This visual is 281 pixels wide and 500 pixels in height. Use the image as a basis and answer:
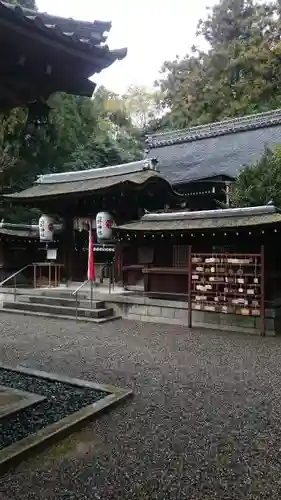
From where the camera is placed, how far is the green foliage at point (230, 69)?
2181cm

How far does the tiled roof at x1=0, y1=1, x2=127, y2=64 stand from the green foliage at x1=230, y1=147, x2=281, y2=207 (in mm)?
9172

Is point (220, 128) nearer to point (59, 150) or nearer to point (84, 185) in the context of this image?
point (84, 185)

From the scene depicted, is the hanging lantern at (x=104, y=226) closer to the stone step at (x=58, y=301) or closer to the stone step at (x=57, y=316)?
the stone step at (x=58, y=301)

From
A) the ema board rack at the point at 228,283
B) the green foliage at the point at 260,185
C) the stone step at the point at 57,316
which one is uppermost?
the green foliage at the point at 260,185

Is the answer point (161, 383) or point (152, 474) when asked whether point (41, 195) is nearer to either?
point (161, 383)

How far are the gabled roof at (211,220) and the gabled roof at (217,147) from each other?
16.4ft

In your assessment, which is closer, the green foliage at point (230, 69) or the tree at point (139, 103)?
the green foliage at point (230, 69)

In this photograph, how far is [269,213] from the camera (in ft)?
29.3

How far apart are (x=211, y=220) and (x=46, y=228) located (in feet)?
22.3

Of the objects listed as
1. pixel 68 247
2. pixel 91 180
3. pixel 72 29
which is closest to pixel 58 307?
pixel 68 247

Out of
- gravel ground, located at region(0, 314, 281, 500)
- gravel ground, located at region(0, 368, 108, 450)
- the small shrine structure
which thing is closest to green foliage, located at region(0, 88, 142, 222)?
the small shrine structure

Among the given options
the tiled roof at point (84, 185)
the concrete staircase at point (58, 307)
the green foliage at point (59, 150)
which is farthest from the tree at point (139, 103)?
the concrete staircase at point (58, 307)

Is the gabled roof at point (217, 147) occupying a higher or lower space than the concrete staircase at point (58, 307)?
higher

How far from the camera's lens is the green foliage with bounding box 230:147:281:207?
1167cm
